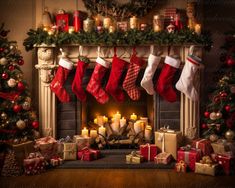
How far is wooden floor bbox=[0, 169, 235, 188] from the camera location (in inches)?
157

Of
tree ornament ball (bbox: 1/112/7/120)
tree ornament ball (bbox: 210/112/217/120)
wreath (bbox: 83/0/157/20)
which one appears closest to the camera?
tree ornament ball (bbox: 1/112/7/120)

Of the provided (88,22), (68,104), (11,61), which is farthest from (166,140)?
(11,61)

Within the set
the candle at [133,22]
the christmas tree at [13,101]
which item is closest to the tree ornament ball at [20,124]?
the christmas tree at [13,101]

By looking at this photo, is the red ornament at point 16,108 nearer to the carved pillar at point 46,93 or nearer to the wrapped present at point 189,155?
the carved pillar at point 46,93

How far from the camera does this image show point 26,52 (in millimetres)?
5195

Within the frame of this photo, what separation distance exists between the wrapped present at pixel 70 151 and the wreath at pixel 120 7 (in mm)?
1756

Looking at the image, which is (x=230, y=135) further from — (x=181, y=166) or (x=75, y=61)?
(x=75, y=61)

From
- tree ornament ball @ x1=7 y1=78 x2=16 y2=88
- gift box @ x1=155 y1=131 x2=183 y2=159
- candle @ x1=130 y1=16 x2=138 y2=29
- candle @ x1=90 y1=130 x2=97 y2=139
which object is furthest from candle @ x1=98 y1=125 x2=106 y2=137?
candle @ x1=130 y1=16 x2=138 y2=29

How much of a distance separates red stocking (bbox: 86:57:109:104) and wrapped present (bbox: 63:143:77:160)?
68cm

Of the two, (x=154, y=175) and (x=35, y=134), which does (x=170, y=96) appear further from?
(x=35, y=134)

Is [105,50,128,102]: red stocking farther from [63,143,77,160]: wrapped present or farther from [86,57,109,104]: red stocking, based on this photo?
[63,143,77,160]: wrapped present

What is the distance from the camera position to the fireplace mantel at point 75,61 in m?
4.92

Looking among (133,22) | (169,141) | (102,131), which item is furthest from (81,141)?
(133,22)

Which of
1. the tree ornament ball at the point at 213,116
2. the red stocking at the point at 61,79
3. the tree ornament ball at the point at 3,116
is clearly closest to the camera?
the tree ornament ball at the point at 3,116
